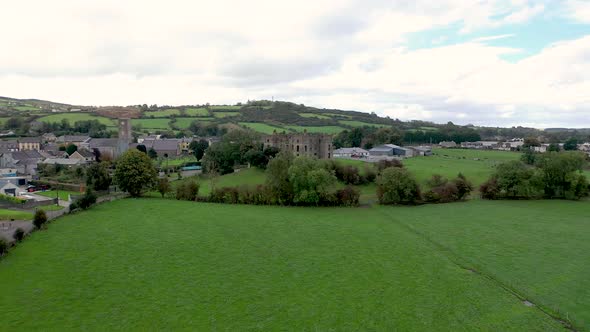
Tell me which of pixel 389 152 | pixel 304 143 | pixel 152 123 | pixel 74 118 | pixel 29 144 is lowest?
pixel 29 144

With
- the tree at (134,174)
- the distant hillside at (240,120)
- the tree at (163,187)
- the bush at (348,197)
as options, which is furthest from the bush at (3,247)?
the distant hillside at (240,120)

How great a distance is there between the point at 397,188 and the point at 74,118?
→ 388 ft

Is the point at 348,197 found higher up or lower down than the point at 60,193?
higher up

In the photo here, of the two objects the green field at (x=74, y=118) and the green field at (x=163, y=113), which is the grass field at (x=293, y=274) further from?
the green field at (x=163, y=113)

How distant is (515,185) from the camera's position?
4644 centimetres

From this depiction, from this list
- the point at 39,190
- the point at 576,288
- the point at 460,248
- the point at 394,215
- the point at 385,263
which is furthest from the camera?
the point at 39,190

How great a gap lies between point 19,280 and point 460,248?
25820 millimetres

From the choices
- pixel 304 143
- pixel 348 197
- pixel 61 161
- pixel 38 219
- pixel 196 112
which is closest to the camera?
pixel 38 219

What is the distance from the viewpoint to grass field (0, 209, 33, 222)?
33281 millimetres

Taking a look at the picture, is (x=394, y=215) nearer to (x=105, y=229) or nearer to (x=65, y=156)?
(x=105, y=229)

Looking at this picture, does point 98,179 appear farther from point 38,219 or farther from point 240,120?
point 240,120

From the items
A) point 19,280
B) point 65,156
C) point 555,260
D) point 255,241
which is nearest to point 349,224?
point 255,241

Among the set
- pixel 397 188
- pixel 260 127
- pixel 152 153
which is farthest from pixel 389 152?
pixel 260 127

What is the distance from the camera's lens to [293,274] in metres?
21.3
